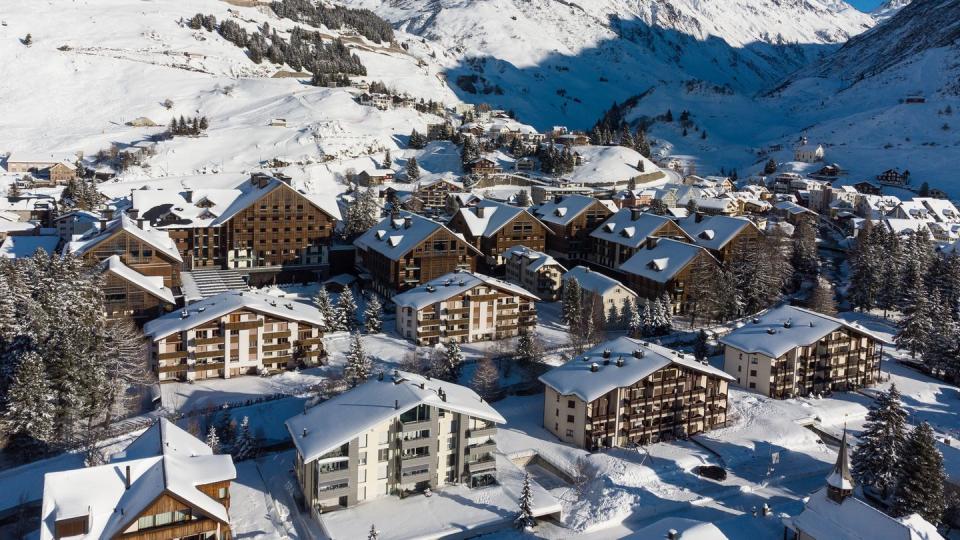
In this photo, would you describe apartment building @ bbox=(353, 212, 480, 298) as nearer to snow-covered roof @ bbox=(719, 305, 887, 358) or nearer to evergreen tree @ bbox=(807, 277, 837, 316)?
snow-covered roof @ bbox=(719, 305, 887, 358)

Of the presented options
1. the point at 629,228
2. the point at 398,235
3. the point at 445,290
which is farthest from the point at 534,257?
the point at 445,290

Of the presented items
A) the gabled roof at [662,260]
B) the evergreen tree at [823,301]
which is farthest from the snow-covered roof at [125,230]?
the evergreen tree at [823,301]

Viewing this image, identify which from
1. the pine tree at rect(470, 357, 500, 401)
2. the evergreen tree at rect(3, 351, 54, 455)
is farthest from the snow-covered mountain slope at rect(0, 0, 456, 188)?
the evergreen tree at rect(3, 351, 54, 455)

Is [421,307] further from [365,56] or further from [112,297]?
[365,56]

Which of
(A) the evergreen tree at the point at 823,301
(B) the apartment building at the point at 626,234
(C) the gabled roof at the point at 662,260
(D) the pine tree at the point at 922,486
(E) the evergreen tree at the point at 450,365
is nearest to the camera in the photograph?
(D) the pine tree at the point at 922,486

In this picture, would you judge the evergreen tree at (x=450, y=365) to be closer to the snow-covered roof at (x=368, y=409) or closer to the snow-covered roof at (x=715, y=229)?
the snow-covered roof at (x=368, y=409)

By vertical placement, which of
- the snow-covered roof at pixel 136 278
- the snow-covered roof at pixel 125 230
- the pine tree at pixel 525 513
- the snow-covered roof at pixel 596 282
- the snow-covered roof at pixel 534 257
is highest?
the snow-covered roof at pixel 125 230

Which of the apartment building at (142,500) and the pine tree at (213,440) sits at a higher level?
the apartment building at (142,500)
